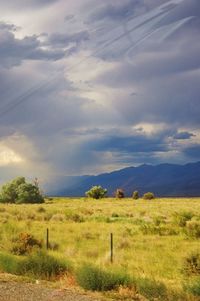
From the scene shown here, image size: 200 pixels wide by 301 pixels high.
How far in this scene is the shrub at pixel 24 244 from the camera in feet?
73.8

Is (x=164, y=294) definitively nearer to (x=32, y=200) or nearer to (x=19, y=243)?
(x=19, y=243)

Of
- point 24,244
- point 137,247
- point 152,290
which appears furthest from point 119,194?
point 152,290

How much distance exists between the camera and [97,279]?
14.4 meters

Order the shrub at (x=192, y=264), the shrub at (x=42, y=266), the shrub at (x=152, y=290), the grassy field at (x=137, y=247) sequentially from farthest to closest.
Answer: the shrub at (x=192, y=264), the grassy field at (x=137, y=247), the shrub at (x=42, y=266), the shrub at (x=152, y=290)

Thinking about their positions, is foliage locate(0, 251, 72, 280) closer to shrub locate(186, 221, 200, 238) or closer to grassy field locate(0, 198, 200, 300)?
grassy field locate(0, 198, 200, 300)

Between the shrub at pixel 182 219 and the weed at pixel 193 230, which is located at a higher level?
the shrub at pixel 182 219

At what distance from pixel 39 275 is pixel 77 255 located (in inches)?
263

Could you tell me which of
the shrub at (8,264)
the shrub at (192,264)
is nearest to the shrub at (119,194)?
the shrub at (192,264)

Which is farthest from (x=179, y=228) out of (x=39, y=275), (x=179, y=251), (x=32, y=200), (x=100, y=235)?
(x=32, y=200)

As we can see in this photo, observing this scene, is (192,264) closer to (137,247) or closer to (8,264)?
(137,247)

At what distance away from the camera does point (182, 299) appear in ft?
43.4

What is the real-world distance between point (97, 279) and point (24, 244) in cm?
936

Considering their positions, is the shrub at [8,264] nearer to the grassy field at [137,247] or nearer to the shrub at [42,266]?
the shrub at [42,266]

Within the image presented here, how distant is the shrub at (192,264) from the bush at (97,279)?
4710mm
